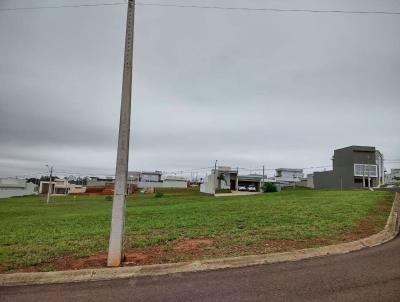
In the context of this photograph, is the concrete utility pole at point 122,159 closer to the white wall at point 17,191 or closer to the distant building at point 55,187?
the white wall at point 17,191

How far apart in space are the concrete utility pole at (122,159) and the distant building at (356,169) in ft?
247

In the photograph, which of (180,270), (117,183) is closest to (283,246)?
(180,270)

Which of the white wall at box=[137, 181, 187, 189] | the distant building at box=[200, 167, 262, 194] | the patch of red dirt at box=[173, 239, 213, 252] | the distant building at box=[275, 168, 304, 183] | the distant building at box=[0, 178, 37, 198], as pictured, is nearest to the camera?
the patch of red dirt at box=[173, 239, 213, 252]

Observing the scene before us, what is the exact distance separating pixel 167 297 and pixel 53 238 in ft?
25.9

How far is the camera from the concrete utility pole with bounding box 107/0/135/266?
7.55 meters

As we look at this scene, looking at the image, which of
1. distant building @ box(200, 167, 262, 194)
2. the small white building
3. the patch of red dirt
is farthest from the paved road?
the small white building

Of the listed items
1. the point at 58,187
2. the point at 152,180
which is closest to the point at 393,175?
the point at 152,180

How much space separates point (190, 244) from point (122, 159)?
315cm

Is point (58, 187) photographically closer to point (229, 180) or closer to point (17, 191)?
point (17, 191)

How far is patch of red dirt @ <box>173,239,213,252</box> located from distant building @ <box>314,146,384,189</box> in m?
73.0

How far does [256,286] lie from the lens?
18.9 ft

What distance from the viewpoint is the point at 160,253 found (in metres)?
8.49

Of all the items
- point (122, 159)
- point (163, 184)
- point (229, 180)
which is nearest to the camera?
point (122, 159)

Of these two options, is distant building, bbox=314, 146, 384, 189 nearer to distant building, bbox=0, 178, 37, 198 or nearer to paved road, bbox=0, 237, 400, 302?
paved road, bbox=0, 237, 400, 302
